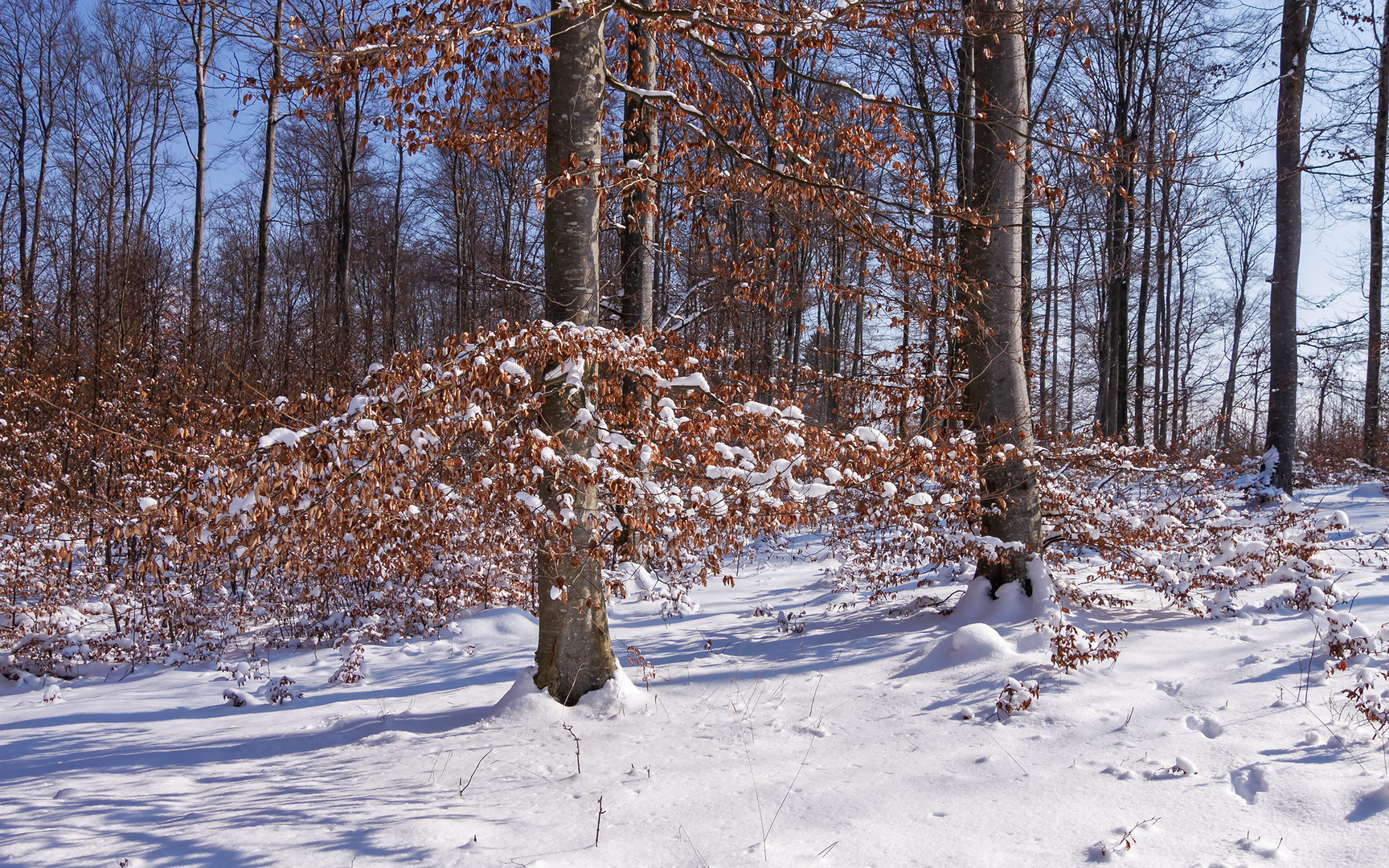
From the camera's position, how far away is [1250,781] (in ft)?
11.4

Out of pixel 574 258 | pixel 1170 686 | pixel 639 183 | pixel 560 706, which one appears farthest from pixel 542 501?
pixel 1170 686

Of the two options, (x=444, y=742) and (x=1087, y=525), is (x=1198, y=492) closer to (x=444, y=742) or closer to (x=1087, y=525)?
(x=1087, y=525)

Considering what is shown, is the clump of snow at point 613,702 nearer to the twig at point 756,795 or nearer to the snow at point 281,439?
the twig at point 756,795

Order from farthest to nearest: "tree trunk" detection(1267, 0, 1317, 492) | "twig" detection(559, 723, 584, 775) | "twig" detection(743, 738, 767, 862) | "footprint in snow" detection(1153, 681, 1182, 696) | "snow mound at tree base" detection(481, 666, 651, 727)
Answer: "tree trunk" detection(1267, 0, 1317, 492) < "snow mound at tree base" detection(481, 666, 651, 727) < "footprint in snow" detection(1153, 681, 1182, 696) < "twig" detection(559, 723, 584, 775) < "twig" detection(743, 738, 767, 862)

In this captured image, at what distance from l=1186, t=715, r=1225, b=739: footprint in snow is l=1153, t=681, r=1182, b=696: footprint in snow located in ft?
1.31

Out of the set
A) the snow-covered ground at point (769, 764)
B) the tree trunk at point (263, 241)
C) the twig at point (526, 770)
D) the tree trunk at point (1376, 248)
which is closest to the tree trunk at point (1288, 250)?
the tree trunk at point (1376, 248)

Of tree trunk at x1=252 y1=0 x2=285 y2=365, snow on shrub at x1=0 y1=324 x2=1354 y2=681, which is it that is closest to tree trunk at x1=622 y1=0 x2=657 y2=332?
snow on shrub at x1=0 y1=324 x2=1354 y2=681

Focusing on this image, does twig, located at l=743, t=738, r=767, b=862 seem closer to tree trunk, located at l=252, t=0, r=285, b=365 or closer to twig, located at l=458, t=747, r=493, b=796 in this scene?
twig, located at l=458, t=747, r=493, b=796

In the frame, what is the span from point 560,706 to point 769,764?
1.45m

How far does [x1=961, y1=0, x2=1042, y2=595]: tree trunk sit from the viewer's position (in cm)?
612

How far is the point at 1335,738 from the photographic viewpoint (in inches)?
146

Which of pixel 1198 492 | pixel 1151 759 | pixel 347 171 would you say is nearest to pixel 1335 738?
pixel 1151 759

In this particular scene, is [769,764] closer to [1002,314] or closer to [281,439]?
[281,439]

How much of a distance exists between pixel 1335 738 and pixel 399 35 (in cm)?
612
